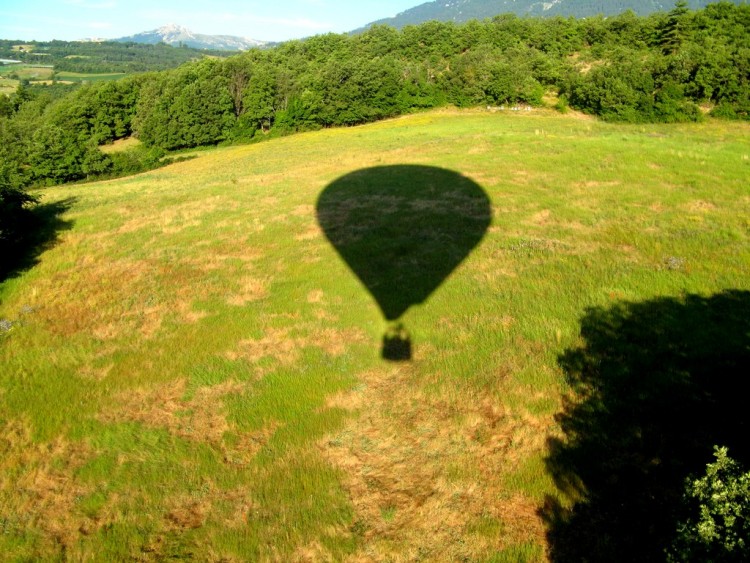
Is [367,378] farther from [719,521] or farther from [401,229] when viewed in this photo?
[401,229]

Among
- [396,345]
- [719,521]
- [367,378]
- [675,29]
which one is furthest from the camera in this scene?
[675,29]

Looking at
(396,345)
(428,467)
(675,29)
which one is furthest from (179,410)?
(675,29)

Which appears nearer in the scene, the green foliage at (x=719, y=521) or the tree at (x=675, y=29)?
the green foliage at (x=719, y=521)

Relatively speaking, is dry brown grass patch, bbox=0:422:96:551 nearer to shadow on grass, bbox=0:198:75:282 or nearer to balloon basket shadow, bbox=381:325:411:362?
balloon basket shadow, bbox=381:325:411:362

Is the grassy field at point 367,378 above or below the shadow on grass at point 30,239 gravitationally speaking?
above

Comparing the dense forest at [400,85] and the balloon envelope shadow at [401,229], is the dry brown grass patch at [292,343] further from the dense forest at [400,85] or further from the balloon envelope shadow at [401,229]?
the dense forest at [400,85]

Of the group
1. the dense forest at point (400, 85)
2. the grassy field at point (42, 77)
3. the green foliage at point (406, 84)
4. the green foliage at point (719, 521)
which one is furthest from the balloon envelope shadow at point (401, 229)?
the grassy field at point (42, 77)

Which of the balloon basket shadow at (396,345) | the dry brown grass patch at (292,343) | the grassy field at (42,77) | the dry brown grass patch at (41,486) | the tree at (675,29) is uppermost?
the tree at (675,29)

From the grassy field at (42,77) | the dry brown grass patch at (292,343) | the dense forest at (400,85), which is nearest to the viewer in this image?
the dry brown grass patch at (292,343)
